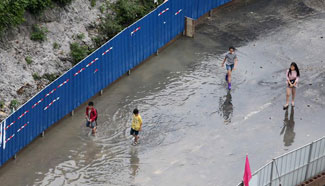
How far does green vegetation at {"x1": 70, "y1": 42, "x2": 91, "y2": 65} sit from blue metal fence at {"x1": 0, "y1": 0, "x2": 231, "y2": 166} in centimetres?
134

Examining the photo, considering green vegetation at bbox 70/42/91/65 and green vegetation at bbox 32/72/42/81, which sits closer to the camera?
green vegetation at bbox 32/72/42/81

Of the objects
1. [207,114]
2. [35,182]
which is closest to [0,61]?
[35,182]

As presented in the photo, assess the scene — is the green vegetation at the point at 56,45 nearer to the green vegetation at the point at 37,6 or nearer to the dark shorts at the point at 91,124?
the green vegetation at the point at 37,6

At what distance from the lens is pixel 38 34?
21.9m

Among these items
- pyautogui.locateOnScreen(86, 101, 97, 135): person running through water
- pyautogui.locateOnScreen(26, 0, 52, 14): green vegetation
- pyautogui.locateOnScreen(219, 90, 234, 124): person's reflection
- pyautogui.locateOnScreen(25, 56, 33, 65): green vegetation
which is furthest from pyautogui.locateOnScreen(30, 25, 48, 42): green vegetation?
pyautogui.locateOnScreen(219, 90, 234, 124): person's reflection

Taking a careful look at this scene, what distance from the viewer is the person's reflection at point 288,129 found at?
18.8 meters

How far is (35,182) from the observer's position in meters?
17.5

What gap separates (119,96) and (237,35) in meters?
6.22

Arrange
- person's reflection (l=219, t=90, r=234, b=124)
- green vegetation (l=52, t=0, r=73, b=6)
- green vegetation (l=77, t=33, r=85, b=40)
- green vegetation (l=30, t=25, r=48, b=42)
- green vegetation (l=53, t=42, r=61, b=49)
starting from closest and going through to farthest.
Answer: person's reflection (l=219, t=90, r=234, b=124) → green vegetation (l=30, t=25, r=48, b=42) → green vegetation (l=53, t=42, r=61, b=49) → green vegetation (l=77, t=33, r=85, b=40) → green vegetation (l=52, t=0, r=73, b=6)

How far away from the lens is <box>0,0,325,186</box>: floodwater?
→ 58.3ft

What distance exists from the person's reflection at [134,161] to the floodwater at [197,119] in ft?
0.09

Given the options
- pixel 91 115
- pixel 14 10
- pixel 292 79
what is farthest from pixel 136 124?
pixel 14 10

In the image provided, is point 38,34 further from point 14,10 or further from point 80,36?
point 80,36

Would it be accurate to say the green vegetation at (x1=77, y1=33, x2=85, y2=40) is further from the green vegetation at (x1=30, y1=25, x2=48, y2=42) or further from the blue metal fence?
the blue metal fence
